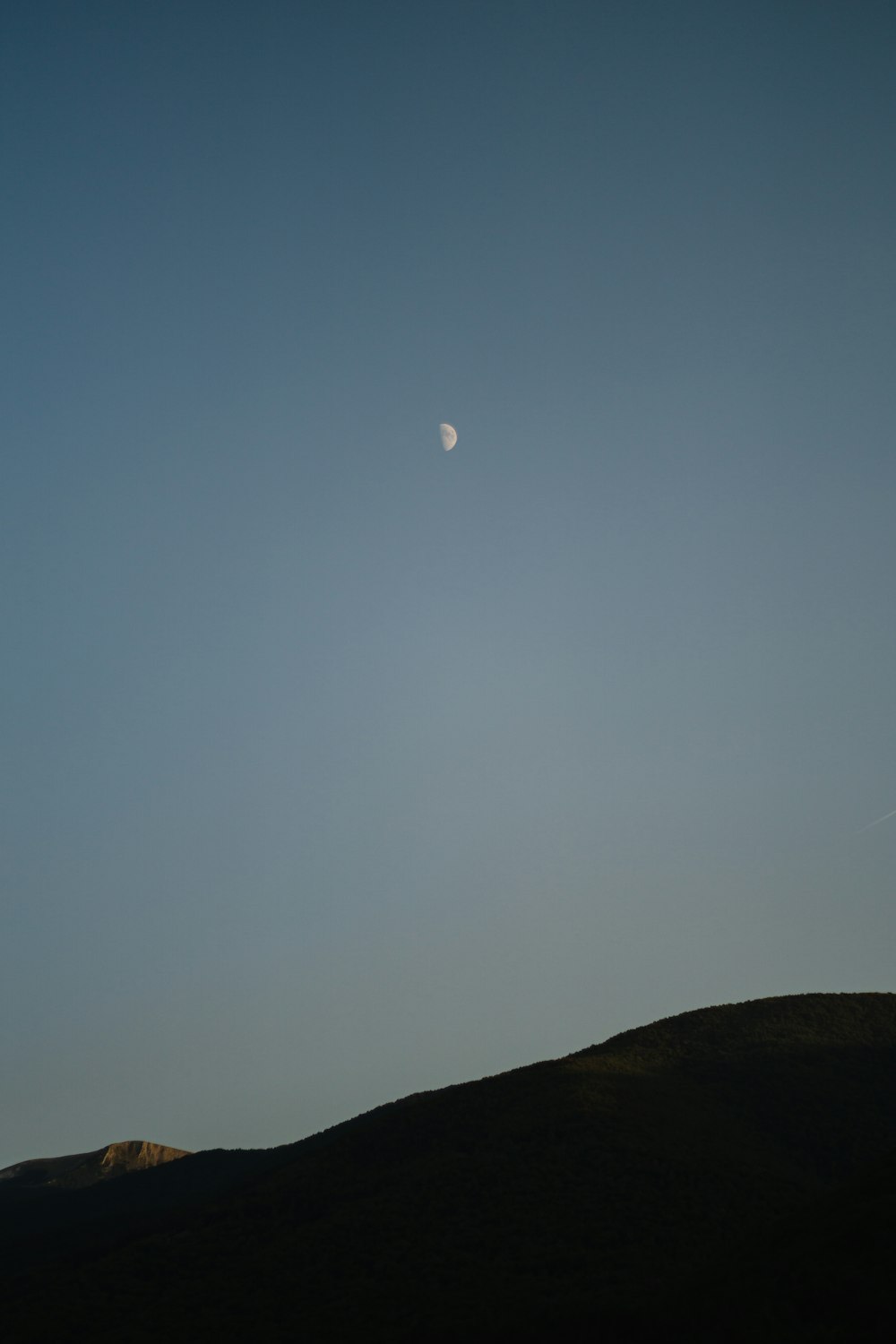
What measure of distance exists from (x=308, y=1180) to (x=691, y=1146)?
67.1 ft

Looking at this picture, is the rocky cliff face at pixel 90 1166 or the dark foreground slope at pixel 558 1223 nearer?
the dark foreground slope at pixel 558 1223

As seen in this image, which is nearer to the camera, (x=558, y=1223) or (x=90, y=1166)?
(x=558, y=1223)

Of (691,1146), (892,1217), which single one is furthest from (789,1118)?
(892,1217)

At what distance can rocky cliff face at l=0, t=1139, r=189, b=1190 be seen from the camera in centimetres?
10962

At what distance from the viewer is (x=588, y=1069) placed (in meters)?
60.7

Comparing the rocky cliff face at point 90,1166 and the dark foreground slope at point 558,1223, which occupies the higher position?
the rocky cliff face at point 90,1166

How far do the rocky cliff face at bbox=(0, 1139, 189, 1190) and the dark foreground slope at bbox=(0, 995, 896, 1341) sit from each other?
155 ft

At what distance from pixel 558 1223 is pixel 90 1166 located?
96.7 metres

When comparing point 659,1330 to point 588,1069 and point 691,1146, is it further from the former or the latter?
point 588,1069

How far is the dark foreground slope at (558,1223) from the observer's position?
28.6 metres

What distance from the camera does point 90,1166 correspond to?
374ft

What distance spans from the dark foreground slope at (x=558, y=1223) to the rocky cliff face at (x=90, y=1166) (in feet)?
155

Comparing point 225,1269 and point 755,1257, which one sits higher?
point 225,1269

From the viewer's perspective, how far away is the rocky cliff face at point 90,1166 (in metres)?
110
